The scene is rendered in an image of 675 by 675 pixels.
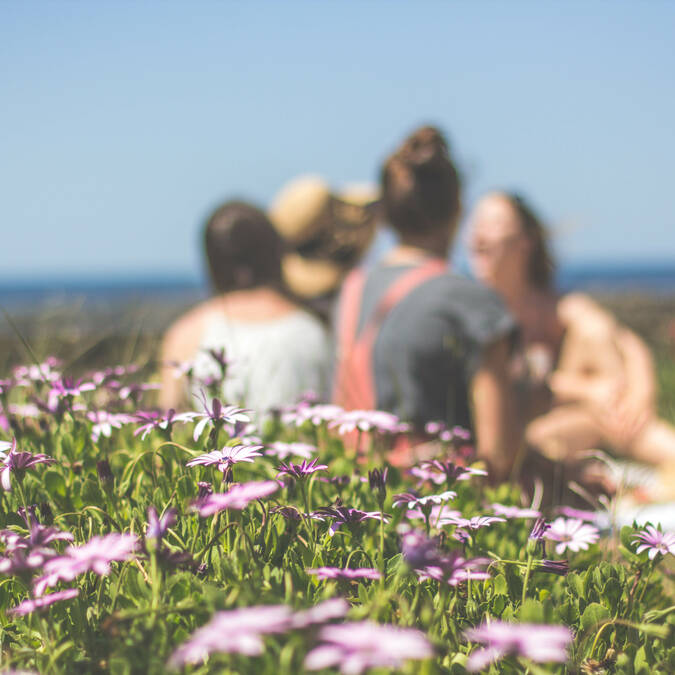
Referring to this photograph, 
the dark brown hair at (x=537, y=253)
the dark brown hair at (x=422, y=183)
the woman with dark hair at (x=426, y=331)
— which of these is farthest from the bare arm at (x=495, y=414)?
the dark brown hair at (x=537, y=253)

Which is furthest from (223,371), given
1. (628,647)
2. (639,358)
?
(639,358)

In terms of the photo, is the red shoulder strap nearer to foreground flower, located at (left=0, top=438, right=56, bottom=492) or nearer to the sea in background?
the sea in background

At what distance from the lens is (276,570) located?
1154mm

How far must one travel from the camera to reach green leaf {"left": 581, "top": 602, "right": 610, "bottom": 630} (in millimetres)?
1249

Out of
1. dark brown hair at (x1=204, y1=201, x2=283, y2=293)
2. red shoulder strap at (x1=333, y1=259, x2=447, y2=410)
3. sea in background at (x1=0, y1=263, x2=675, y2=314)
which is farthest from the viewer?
dark brown hair at (x1=204, y1=201, x2=283, y2=293)

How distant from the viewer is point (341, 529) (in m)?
1.38

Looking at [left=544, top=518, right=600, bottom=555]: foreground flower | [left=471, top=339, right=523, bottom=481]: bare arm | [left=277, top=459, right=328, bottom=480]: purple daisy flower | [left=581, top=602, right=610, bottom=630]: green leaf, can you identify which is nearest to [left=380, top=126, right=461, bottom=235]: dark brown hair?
[left=471, top=339, right=523, bottom=481]: bare arm

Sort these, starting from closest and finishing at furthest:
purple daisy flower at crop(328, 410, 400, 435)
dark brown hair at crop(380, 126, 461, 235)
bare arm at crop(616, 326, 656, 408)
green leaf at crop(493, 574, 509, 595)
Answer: green leaf at crop(493, 574, 509, 595), purple daisy flower at crop(328, 410, 400, 435), dark brown hair at crop(380, 126, 461, 235), bare arm at crop(616, 326, 656, 408)

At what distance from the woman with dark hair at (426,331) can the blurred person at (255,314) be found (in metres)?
0.51

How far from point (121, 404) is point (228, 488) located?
0.80 m

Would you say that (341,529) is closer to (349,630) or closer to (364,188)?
(349,630)

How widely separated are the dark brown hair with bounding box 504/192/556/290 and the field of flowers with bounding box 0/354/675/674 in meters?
3.87

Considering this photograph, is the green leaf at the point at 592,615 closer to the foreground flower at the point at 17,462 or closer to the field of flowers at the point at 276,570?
the field of flowers at the point at 276,570

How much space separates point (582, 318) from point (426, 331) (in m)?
2.82
